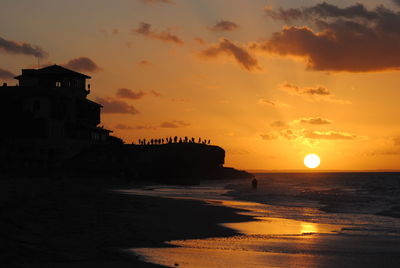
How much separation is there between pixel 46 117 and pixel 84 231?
244ft

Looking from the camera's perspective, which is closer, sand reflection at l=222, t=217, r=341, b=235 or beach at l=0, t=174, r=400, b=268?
beach at l=0, t=174, r=400, b=268

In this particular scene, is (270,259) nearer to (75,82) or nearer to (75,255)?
(75,255)

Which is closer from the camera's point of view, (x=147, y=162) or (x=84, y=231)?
(x=84, y=231)

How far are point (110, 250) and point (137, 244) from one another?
7.58 feet

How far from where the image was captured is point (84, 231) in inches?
870

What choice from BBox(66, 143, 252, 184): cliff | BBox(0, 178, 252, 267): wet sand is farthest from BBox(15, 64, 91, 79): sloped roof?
BBox(0, 178, 252, 267): wet sand

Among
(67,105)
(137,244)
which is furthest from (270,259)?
(67,105)

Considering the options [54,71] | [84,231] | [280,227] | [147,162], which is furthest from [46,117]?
[84,231]

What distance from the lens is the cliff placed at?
9681 centimetres

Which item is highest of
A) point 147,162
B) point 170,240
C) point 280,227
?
point 147,162

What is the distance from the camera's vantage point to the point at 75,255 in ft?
55.6

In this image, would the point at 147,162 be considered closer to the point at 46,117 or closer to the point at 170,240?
the point at 46,117

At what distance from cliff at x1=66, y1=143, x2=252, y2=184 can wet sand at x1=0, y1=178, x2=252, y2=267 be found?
203 feet

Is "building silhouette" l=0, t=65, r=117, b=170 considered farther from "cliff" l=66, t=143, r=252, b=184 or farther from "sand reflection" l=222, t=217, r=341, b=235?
"sand reflection" l=222, t=217, r=341, b=235
